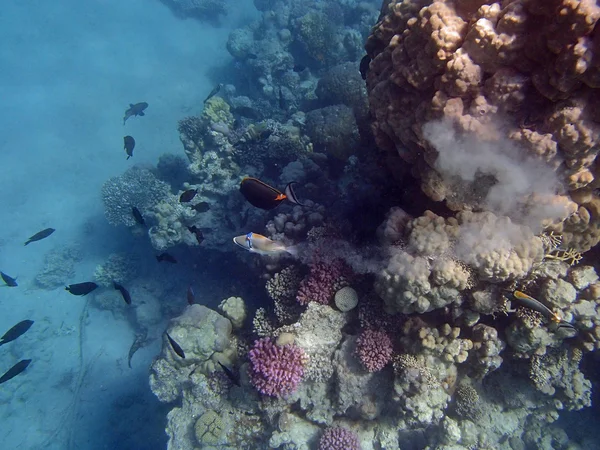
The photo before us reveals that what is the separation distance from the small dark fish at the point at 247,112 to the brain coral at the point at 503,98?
25.5ft

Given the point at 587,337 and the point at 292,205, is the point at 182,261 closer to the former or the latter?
the point at 292,205

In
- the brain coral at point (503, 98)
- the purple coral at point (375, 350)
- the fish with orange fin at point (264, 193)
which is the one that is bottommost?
the purple coral at point (375, 350)

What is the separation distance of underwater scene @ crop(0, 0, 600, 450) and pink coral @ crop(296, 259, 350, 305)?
0.03 meters

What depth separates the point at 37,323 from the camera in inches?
507

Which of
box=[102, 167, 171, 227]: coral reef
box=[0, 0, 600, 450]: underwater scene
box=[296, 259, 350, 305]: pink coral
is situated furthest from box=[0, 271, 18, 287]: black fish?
box=[296, 259, 350, 305]: pink coral

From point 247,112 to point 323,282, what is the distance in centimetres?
779

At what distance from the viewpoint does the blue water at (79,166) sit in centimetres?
1070

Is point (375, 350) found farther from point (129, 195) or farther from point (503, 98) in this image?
point (129, 195)

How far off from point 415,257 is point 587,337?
240cm

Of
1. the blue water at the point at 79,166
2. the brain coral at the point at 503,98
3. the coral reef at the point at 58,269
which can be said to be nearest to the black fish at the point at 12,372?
the blue water at the point at 79,166

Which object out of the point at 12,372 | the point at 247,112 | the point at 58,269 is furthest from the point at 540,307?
the point at 58,269

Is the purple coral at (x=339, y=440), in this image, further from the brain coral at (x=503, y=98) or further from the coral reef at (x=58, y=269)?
the coral reef at (x=58, y=269)

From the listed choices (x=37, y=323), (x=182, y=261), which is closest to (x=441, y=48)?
(x=182, y=261)

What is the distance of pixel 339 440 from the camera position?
4.75m
